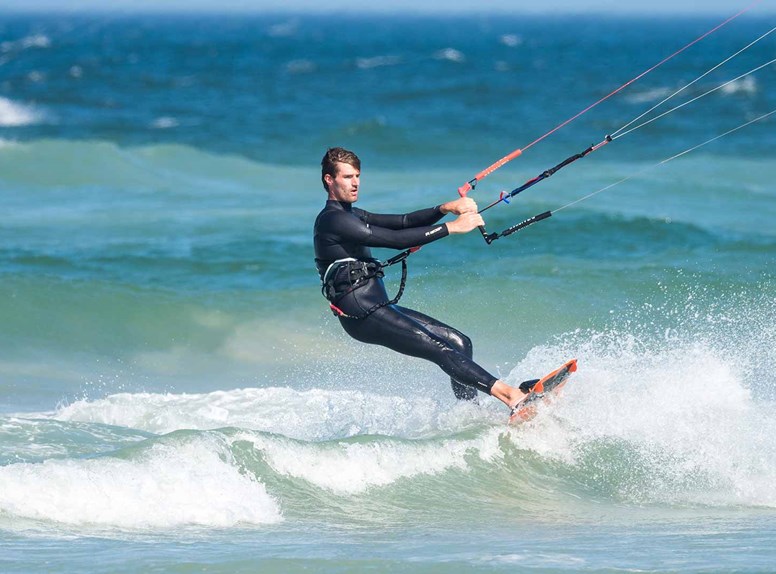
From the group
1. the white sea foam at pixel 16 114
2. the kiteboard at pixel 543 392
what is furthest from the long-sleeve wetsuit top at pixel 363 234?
the white sea foam at pixel 16 114

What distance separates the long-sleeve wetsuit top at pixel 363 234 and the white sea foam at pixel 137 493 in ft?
4.14

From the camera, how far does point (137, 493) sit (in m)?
6.34

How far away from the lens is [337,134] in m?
28.8

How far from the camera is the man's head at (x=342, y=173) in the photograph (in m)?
6.86

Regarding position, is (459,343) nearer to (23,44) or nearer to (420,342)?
(420,342)

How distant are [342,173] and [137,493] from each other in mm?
2059

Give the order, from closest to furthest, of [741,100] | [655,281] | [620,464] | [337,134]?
[620,464] → [655,281] → [337,134] → [741,100]

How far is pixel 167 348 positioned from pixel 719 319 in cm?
524

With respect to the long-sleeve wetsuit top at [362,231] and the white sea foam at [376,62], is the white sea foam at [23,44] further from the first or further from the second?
the long-sleeve wetsuit top at [362,231]

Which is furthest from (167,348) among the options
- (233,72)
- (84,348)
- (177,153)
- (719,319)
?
(233,72)

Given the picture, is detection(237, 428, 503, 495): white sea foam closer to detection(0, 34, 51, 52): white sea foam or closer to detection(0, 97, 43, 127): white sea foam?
detection(0, 97, 43, 127): white sea foam

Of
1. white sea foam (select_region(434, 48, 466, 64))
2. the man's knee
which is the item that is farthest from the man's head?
white sea foam (select_region(434, 48, 466, 64))

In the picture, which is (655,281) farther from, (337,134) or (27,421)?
(337,134)

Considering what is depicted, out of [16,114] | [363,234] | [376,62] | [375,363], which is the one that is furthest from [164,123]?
[376,62]
